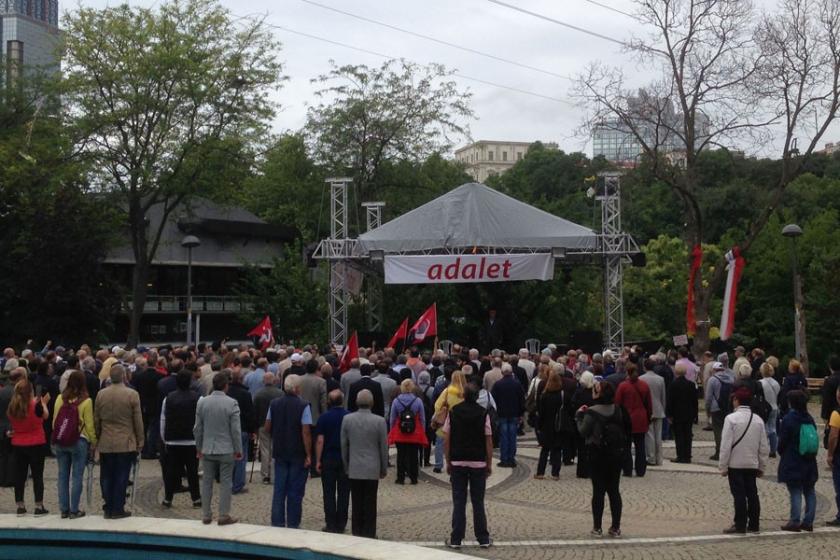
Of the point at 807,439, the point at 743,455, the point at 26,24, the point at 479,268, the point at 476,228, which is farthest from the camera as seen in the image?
the point at 26,24

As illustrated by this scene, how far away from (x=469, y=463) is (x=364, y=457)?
107 centimetres

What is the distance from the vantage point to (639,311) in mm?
48781

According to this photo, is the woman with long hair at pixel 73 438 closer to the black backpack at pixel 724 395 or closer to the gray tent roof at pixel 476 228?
the black backpack at pixel 724 395

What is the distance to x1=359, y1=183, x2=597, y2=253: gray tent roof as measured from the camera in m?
24.4

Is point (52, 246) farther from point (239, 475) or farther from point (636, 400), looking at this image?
point (636, 400)

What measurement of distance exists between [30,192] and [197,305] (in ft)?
67.7

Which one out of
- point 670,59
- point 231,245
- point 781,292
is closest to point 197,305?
point 231,245

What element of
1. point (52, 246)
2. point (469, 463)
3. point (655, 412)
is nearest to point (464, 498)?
point (469, 463)

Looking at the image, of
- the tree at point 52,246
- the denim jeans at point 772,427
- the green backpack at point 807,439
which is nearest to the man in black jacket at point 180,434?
the green backpack at point 807,439

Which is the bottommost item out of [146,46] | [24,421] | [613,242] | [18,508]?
[18,508]

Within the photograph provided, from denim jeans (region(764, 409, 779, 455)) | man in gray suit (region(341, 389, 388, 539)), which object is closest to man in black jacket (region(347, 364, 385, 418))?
man in gray suit (region(341, 389, 388, 539))

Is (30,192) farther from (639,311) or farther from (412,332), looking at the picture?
(639,311)

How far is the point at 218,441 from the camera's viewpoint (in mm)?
10023

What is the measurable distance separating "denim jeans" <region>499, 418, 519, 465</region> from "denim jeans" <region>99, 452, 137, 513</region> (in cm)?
639
